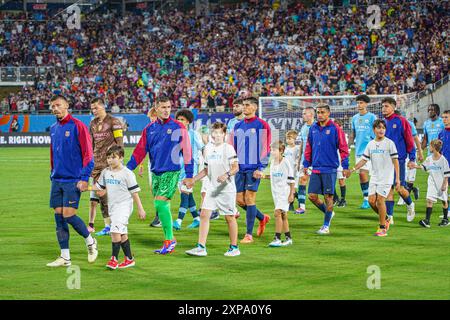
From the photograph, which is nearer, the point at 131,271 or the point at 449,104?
the point at 131,271

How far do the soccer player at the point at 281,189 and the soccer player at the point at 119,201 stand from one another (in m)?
2.59

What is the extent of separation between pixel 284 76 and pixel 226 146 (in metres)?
31.9

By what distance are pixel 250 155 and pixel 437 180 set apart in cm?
403

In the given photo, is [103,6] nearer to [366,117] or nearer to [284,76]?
[284,76]

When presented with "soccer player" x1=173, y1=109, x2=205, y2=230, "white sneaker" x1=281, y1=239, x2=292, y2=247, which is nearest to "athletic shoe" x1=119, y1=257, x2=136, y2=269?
"white sneaker" x1=281, y1=239, x2=292, y2=247

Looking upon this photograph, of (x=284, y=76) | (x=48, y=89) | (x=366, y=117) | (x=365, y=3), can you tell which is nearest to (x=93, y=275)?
(x=366, y=117)

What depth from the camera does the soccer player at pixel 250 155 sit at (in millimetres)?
12305

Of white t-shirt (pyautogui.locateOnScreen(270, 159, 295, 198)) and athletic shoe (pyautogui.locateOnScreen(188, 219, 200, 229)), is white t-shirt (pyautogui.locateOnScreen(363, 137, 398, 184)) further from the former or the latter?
athletic shoe (pyautogui.locateOnScreen(188, 219, 200, 229))

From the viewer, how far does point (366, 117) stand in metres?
17.5

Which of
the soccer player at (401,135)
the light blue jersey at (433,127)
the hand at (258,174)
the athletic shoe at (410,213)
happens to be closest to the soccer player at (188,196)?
the hand at (258,174)

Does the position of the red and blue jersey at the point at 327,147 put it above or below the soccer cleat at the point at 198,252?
above

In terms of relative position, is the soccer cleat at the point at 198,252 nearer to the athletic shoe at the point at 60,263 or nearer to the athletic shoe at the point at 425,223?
the athletic shoe at the point at 60,263

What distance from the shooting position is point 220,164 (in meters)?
11.2

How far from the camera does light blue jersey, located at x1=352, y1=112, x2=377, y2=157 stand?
17453 millimetres
